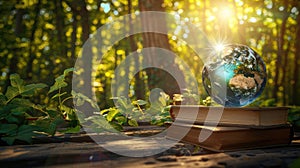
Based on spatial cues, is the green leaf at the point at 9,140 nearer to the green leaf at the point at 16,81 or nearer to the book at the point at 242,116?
the green leaf at the point at 16,81

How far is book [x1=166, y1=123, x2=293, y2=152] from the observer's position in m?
1.55

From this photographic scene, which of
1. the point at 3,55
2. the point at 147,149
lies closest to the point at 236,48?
the point at 147,149

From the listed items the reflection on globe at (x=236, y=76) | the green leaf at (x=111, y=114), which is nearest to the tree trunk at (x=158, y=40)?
the green leaf at (x=111, y=114)

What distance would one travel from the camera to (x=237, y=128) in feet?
5.29

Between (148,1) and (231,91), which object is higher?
(148,1)

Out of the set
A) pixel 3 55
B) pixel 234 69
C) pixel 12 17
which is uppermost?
pixel 12 17

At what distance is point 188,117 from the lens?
205 centimetres

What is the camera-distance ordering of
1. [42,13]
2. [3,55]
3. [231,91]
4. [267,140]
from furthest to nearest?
[42,13] < [3,55] < [231,91] < [267,140]

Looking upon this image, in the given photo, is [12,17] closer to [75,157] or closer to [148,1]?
[148,1]

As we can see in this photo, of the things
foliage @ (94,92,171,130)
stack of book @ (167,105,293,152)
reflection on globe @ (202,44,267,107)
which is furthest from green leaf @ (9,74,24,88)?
reflection on globe @ (202,44,267,107)

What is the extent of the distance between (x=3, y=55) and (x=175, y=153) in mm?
11154

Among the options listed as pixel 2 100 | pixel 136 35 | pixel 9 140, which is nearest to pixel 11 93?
pixel 2 100

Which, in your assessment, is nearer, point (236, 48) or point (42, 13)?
point (236, 48)

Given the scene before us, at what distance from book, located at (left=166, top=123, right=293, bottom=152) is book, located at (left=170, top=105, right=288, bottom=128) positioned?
5cm
